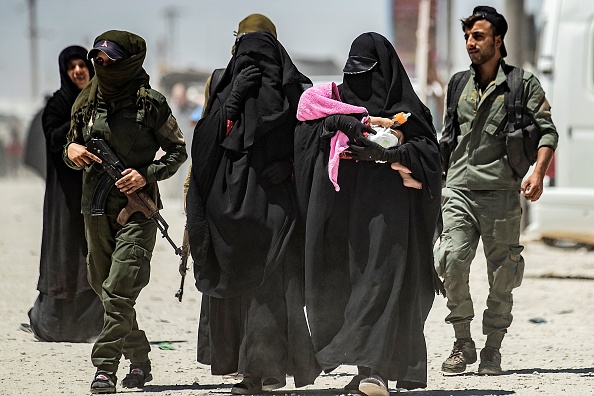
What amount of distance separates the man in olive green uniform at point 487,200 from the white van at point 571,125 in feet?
14.5

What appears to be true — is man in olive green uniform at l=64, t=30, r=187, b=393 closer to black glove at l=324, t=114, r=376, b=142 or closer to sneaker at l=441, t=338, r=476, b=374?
black glove at l=324, t=114, r=376, b=142

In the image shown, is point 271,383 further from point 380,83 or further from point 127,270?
point 380,83

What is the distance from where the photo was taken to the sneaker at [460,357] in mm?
6727

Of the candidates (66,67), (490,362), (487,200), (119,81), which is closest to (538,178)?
(487,200)

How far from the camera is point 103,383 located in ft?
19.8

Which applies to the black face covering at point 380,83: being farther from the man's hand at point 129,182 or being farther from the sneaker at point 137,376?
the sneaker at point 137,376

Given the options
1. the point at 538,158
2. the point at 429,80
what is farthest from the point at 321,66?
the point at 538,158

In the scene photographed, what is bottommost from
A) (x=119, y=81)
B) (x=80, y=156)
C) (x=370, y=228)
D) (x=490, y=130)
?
(x=370, y=228)

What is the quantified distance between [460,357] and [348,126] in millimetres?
1659

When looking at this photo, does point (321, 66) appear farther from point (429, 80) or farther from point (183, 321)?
point (183, 321)

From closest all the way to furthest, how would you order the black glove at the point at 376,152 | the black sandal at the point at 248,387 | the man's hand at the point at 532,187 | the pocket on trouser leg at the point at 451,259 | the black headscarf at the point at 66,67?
the black glove at the point at 376,152
the black sandal at the point at 248,387
the man's hand at the point at 532,187
the pocket on trouser leg at the point at 451,259
the black headscarf at the point at 66,67

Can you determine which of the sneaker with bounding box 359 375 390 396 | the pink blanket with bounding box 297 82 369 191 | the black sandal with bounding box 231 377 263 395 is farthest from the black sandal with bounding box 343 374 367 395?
the pink blanket with bounding box 297 82 369 191

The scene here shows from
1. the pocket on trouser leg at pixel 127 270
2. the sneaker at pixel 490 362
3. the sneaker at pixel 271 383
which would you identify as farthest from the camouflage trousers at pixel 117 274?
the sneaker at pixel 490 362

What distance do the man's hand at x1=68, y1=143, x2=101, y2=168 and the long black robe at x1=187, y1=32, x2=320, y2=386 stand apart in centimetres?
55
